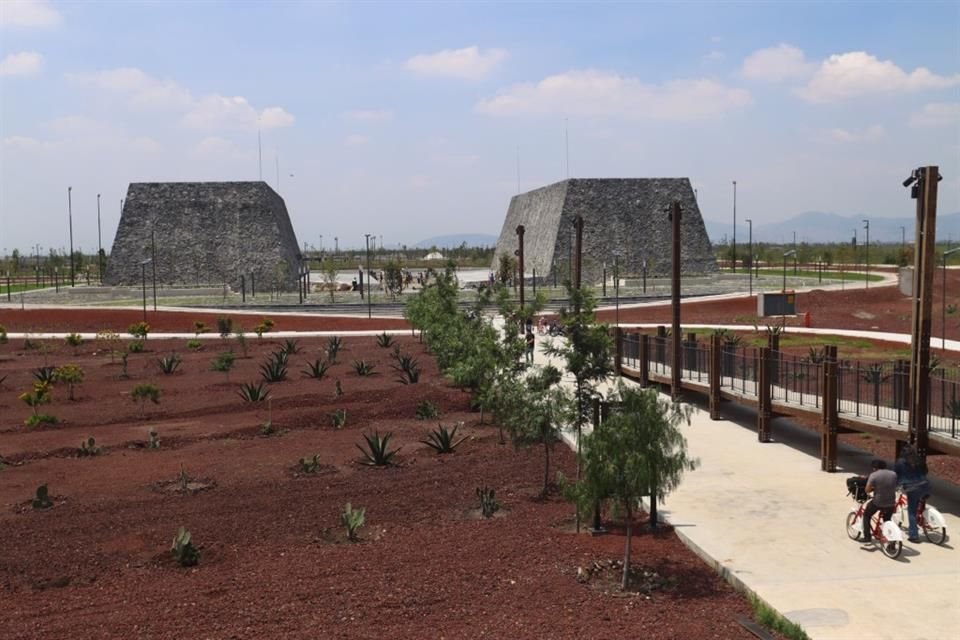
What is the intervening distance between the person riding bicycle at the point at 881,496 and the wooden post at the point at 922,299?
7.92ft

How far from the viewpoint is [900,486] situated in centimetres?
1045

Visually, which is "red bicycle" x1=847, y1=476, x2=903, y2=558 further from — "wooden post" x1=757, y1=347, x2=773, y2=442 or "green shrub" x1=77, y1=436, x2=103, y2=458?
"green shrub" x1=77, y1=436, x2=103, y2=458

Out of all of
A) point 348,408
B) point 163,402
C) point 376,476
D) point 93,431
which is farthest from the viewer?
point 163,402

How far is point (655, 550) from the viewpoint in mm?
10031

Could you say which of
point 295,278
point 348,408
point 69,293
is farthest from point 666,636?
point 295,278

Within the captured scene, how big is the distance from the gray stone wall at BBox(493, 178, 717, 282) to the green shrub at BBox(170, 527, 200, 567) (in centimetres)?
7032

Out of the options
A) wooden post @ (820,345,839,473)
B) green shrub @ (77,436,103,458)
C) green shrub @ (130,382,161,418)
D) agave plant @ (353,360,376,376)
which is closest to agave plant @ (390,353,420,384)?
agave plant @ (353,360,376,376)

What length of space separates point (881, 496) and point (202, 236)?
263 ft

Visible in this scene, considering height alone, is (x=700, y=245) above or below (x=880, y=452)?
above

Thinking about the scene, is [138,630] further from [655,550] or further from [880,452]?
[880,452]

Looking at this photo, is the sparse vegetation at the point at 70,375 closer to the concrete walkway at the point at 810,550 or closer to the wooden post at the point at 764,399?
the concrete walkway at the point at 810,550

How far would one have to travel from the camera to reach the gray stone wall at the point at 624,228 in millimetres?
81375

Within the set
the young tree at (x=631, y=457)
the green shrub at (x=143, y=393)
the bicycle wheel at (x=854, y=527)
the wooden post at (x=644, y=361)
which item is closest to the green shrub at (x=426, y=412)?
the wooden post at (x=644, y=361)

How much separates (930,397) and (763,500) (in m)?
3.04
